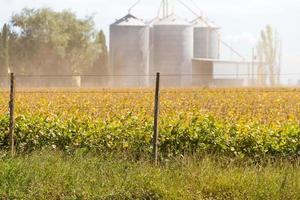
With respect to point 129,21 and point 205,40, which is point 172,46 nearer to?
point 129,21

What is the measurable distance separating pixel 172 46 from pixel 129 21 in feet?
18.2

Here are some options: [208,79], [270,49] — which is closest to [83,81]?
[208,79]

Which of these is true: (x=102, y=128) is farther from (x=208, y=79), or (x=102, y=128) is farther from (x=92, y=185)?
(x=208, y=79)

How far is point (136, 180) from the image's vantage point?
26.9ft

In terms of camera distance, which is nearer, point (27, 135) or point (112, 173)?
point (112, 173)

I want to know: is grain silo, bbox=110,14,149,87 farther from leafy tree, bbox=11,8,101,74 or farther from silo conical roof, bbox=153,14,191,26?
leafy tree, bbox=11,8,101,74

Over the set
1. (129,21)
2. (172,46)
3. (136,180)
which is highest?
(129,21)

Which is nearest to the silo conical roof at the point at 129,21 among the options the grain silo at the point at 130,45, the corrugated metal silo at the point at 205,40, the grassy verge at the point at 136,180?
the grain silo at the point at 130,45

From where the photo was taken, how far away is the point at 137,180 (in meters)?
8.18

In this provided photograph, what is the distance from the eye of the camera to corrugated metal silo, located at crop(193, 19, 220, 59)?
67.8 meters

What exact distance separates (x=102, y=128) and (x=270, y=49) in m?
69.9

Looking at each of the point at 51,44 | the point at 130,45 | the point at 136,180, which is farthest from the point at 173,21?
the point at 136,180

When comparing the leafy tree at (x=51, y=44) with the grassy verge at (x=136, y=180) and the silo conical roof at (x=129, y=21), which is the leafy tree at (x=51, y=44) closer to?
the silo conical roof at (x=129, y=21)

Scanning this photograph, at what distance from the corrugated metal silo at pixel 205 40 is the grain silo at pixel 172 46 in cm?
379
